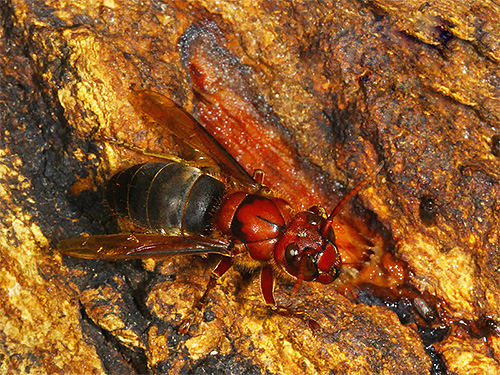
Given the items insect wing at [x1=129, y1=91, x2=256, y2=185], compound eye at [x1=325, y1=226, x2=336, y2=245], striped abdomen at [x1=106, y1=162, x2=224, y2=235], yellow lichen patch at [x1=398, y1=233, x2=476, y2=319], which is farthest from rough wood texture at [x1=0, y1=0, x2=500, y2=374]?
compound eye at [x1=325, y1=226, x2=336, y2=245]

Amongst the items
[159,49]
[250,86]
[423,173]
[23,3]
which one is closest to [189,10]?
[159,49]

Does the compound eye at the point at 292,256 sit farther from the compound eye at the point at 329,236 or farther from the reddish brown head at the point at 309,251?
the compound eye at the point at 329,236

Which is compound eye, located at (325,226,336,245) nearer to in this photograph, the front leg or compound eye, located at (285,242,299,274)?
compound eye, located at (285,242,299,274)

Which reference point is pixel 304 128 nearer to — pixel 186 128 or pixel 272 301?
pixel 186 128

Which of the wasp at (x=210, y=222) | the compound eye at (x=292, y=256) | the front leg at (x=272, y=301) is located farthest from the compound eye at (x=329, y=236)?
the front leg at (x=272, y=301)

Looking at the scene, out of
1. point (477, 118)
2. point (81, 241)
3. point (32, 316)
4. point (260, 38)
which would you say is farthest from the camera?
point (260, 38)

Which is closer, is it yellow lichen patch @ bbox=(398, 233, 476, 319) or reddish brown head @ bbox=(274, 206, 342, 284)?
reddish brown head @ bbox=(274, 206, 342, 284)

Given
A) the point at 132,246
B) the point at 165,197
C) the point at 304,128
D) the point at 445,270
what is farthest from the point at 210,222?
the point at 445,270

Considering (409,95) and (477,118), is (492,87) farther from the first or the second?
(409,95)
